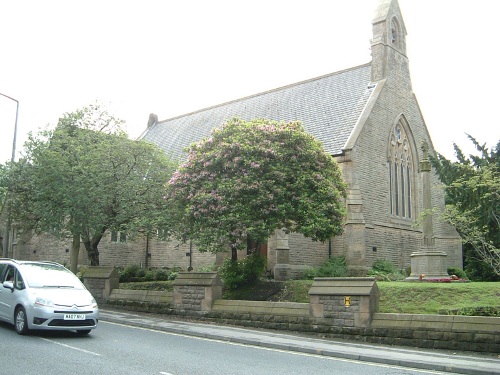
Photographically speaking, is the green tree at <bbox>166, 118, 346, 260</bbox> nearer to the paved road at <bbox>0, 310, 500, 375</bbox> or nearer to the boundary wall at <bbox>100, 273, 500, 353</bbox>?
the boundary wall at <bbox>100, 273, 500, 353</bbox>

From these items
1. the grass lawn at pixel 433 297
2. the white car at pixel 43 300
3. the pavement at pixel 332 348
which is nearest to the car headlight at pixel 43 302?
the white car at pixel 43 300

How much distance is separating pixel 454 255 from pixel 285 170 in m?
17.4

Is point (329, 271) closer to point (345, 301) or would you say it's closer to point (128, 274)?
point (345, 301)

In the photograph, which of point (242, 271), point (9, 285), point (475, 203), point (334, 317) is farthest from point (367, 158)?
point (9, 285)

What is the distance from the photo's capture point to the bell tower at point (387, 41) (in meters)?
31.4

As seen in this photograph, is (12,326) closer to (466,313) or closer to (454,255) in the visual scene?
(466,313)

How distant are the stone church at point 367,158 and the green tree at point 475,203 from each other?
1.53 metres

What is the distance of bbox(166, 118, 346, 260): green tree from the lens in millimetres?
18375

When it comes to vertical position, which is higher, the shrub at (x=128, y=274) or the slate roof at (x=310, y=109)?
the slate roof at (x=310, y=109)

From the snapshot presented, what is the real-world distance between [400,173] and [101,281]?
719 inches

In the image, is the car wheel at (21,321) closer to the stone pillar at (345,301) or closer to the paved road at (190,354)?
the paved road at (190,354)

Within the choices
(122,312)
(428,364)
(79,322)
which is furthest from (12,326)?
(428,364)

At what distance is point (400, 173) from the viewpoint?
104ft

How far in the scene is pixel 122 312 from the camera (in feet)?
67.8
